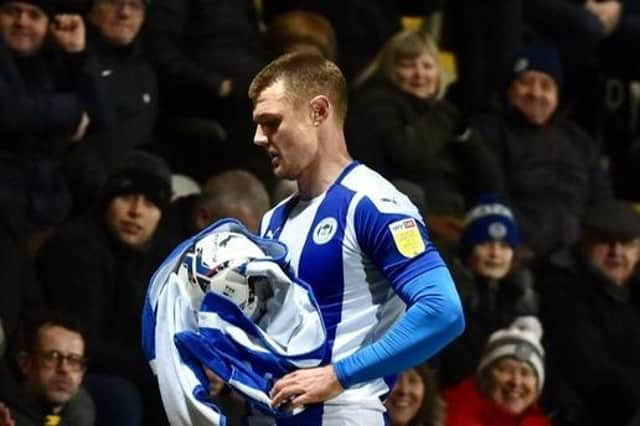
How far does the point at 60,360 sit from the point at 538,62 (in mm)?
3523

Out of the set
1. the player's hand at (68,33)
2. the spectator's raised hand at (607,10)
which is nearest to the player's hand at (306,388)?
the player's hand at (68,33)

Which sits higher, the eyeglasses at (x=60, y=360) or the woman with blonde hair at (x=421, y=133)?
the woman with blonde hair at (x=421, y=133)

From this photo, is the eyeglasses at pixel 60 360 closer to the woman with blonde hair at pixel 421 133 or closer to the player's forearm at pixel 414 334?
the woman with blonde hair at pixel 421 133

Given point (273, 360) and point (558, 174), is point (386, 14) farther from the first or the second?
point (273, 360)

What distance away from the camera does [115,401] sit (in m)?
7.77

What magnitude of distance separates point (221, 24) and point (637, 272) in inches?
83.9

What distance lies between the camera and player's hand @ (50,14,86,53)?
851 centimetres

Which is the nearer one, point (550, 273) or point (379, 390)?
point (379, 390)

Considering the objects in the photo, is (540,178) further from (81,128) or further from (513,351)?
(81,128)

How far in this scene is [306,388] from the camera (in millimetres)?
5402

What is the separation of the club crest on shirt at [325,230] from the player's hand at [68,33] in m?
3.17

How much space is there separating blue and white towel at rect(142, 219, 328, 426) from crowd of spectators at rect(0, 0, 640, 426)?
75.4 inches

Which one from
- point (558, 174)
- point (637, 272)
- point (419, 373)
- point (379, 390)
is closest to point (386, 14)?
point (558, 174)

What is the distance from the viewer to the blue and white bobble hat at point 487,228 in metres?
9.29
